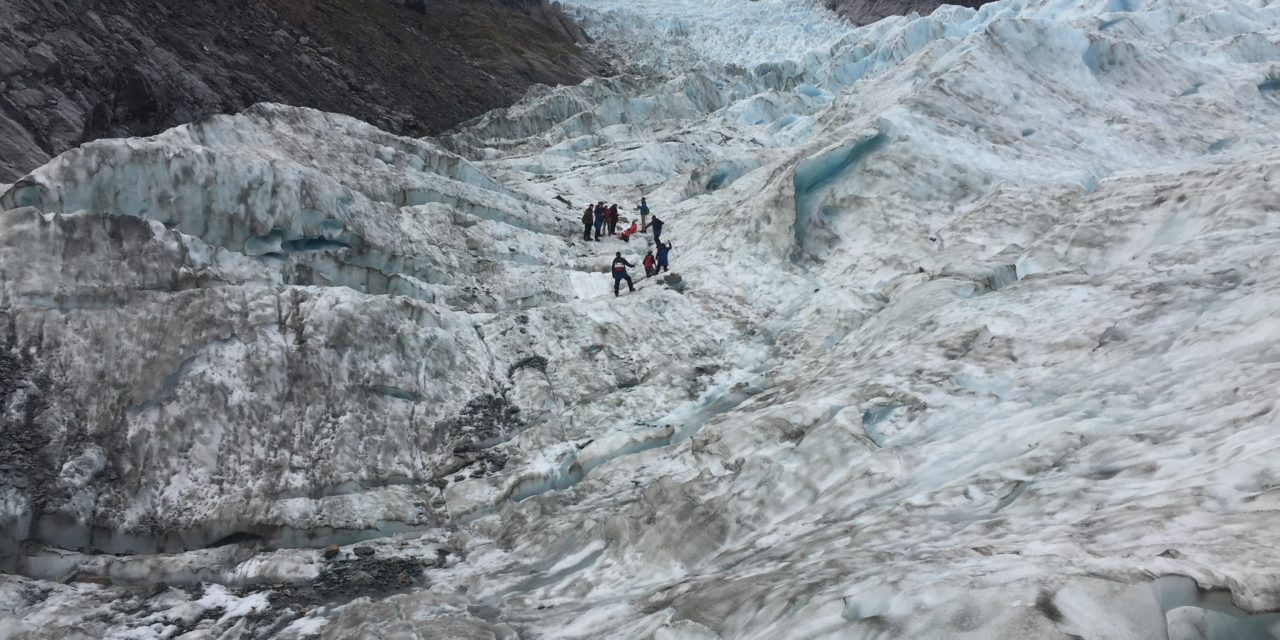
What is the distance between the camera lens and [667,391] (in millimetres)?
14289

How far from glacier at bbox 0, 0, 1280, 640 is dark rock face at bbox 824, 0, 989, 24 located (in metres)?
59.1

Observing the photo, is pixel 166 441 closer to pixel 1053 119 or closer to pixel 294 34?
pixel 1053 119

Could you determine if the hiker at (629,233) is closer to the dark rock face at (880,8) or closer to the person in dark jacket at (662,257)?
the person in dark jacket at (662,257)

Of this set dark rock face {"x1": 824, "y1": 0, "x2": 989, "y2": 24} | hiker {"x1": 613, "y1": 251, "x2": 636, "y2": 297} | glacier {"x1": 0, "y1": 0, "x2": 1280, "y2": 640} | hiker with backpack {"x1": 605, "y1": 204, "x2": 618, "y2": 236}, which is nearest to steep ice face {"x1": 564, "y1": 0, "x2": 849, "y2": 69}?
dark rock face {"x1": 824, "y1": 0, "x2": 989, "y2": 24}

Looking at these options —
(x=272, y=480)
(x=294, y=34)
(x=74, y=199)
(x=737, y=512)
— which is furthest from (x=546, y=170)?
(x=737, y=512)

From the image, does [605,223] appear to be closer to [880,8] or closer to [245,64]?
[245,64]

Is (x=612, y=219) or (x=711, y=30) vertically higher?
(x=711, y=30)

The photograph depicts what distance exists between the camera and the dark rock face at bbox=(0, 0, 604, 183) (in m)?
22.1

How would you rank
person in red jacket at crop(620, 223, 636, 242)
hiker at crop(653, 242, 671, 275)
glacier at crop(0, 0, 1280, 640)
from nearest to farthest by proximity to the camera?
glacier at crop(0, 0, 1280, 640), hiker at crop(653, 242, 671, 275), person in red jacket at crop(620, 223, 636, 242)

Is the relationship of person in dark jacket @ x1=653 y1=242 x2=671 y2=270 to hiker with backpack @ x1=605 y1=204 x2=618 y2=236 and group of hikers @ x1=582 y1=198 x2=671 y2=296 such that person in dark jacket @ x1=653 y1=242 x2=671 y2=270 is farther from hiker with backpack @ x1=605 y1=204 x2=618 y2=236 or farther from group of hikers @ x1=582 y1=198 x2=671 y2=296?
hiker with backpack @ x1=605 y1=204 x2=618 y2=236

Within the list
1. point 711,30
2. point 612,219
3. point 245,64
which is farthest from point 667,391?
point 711,30

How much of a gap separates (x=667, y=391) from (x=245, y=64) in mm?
30120

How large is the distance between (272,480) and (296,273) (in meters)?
5.51

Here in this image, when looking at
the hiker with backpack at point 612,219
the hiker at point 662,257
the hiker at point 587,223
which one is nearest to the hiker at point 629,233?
the hiker with backpack at point 612,219
